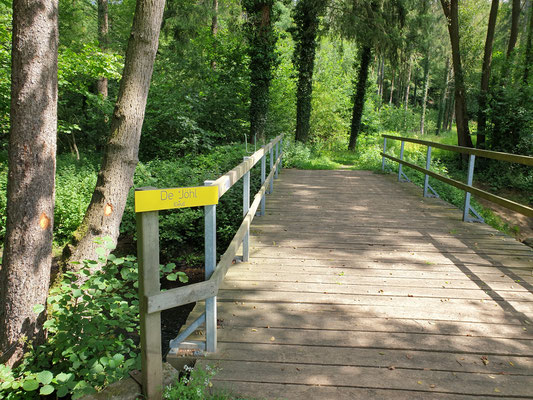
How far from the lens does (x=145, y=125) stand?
1585cm

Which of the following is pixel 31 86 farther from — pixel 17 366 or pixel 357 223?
pixel 357 223

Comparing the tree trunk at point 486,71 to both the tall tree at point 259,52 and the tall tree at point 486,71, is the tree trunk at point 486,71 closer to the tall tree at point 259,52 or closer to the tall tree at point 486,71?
the tall tree at point 486,71

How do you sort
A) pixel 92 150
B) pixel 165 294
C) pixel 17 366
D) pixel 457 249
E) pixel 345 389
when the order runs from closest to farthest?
pixel 165 294, pixel 345 389, pixel 17 366, pixel 457 249, pixel 92 150

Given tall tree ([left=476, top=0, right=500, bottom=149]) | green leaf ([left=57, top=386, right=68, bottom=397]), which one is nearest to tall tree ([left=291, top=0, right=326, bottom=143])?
tall tree ([left=476, top=0, right=500, bottom=149])

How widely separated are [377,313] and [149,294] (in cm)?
197

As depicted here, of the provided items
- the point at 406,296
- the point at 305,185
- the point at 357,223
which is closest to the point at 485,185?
the point at 305,185

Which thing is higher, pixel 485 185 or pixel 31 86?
pixel 31 86

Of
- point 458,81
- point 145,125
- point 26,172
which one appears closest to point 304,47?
point 458,81

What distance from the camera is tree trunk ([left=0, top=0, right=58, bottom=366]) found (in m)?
3.69

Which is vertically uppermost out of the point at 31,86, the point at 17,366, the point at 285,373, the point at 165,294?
the point at 31,86

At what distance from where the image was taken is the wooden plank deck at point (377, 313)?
97.1 inches

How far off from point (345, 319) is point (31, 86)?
3443mm

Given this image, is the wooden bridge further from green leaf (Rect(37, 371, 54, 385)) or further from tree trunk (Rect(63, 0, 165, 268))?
tree trunk (Rect(63, 0, 165, 268))

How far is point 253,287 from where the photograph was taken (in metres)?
3.84
